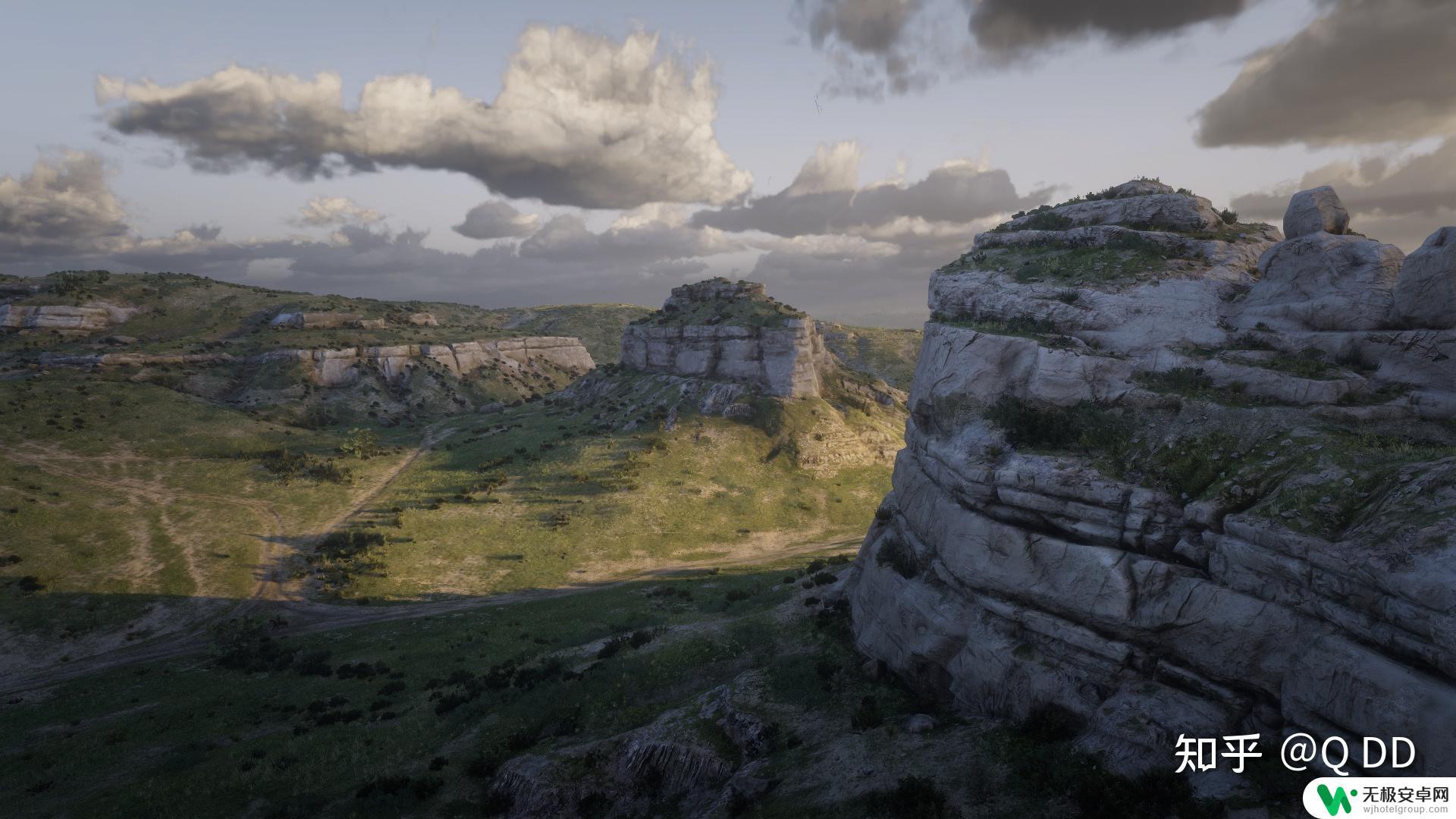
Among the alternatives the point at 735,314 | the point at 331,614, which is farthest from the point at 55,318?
the point at 735,314

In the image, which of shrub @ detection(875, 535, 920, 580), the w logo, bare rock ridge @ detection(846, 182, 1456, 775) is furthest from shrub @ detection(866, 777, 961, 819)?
shrub @ detection(875, 535, 920, 580)

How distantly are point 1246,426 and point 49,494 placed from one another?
120m

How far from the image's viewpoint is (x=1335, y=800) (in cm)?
1647

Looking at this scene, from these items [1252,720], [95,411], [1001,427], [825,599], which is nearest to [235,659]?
[825,599]

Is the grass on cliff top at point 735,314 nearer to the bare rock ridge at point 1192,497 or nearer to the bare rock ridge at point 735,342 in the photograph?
the bare rock ridge at point 735,342

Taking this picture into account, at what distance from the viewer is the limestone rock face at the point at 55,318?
470 feet

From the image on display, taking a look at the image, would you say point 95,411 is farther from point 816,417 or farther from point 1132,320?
point 1132,320

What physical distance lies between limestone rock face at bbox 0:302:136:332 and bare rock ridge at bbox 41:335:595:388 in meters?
26.8

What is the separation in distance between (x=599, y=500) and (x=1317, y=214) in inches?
3277

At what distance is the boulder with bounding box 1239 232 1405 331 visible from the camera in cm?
2670

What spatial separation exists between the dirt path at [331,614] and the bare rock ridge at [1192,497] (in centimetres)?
4162

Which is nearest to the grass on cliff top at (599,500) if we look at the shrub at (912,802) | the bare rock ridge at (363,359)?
the bare rock ridge at (363,359)

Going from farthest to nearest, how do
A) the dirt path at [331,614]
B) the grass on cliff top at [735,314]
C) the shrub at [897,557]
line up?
the grass on cliff top at [735,314] < the dirt path at [331,614] < the shrub at [897,557]

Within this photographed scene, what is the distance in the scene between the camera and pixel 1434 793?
49.8 ft
